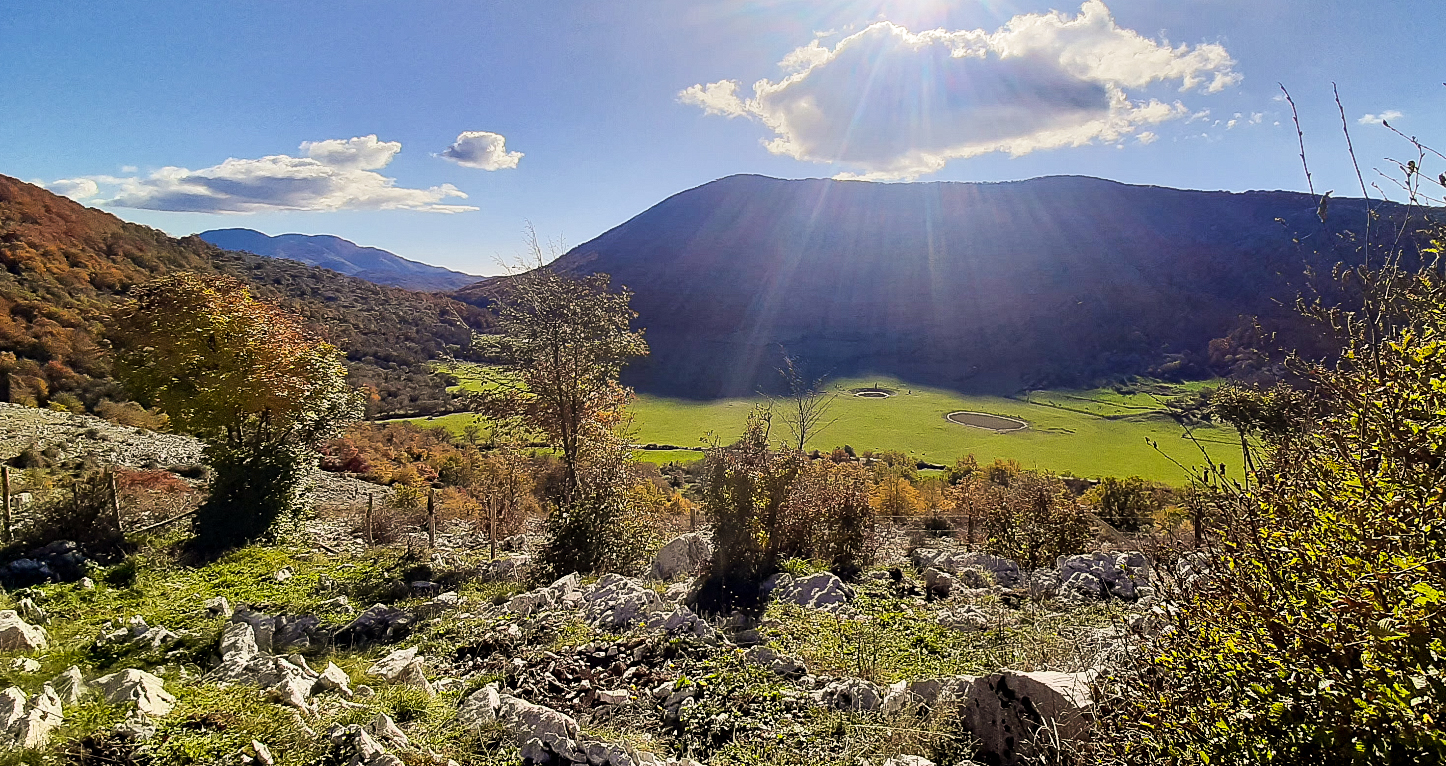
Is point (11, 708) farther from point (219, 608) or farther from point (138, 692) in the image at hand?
point (219, 608)

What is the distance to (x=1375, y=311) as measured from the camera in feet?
8.42

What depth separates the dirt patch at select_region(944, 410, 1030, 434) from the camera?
184ft

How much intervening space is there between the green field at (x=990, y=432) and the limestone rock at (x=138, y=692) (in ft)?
75.1

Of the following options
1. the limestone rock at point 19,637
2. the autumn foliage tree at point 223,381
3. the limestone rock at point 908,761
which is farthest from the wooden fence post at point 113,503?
the limestone rock at point 908,761

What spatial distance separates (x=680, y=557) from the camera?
10227mm

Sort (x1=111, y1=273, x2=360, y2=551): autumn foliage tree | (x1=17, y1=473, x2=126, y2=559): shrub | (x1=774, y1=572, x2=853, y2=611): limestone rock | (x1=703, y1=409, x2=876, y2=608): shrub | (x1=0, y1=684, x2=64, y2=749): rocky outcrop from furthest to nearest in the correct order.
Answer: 1. (x1=111, y1=273, x2=360, y2=551): autumn foliage tree
2. (x1=703, y1=409, x2=876, y2=608): shrub
3. (x1=17, y1=473, x2=126, y2=559): shrub
4. (x1=774, y1=572, x2=853, y2=611): limestone rock
5. (x1=0, y1=684, x2=64, y2=749): rocky outcrop

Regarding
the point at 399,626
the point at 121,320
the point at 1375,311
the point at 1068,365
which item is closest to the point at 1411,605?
the point at 1375,311

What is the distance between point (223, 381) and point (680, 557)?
8.25 meters

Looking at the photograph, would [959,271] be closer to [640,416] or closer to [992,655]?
[640,416]

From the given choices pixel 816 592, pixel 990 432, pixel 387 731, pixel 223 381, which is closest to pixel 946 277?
pixel 990 432

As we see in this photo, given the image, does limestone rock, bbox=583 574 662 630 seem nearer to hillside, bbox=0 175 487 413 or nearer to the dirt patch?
hillside, bbox=0 175 487 413

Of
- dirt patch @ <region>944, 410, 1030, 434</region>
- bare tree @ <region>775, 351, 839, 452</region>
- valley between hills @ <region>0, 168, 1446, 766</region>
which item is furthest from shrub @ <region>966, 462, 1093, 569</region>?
dirt patch @ <region>944, 410, 1030, 434</region>

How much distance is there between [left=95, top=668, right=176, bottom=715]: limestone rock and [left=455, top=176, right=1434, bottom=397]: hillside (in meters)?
73.9

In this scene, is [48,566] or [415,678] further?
[48,566]
